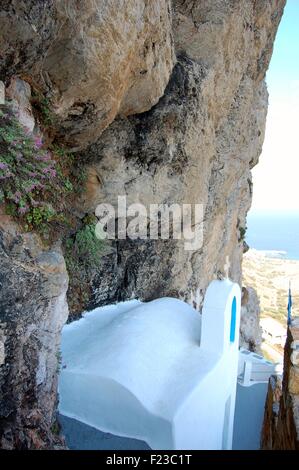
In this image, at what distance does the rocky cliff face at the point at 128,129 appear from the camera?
381cm

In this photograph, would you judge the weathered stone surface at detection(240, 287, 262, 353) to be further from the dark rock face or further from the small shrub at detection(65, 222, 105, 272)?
the dark rock face

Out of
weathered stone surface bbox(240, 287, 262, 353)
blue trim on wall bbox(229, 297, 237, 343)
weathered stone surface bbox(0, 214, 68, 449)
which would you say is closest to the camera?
weathered stone surface bbox(0, 214, 68, 449)

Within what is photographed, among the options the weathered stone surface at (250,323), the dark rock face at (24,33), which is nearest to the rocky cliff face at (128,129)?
the dark rock face at (24,33)

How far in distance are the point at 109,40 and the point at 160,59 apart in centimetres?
191

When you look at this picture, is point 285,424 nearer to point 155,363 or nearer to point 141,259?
point 155,363

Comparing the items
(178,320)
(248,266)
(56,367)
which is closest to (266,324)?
(248,266)

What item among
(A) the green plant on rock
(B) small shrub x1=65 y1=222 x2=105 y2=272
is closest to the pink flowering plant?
(B) small shrub x1=65 y1=222 x2=105 y2=272

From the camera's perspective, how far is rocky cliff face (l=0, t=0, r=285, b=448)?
381cm

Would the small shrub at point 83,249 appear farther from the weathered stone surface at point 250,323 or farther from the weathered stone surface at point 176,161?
the weathered stone surface at point 250,323

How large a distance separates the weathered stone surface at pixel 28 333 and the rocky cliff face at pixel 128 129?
14mm

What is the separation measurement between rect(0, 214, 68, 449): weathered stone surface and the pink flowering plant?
0.21 meters

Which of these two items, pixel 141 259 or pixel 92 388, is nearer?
pixel 92 388

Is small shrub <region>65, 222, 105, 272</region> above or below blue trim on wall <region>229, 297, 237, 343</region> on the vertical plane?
above
